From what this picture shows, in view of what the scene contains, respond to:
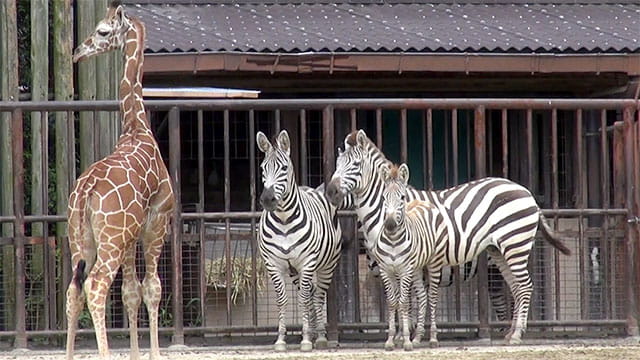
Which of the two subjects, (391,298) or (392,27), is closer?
(391,298)

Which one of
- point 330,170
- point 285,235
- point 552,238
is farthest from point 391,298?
point 552,238

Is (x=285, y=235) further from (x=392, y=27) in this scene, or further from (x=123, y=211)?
(x=392, y=27)

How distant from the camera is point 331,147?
11555mm

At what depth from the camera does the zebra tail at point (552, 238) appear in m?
11.5

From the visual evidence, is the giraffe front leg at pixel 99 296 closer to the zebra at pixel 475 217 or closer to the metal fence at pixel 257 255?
the metal fence at pixel 257 255

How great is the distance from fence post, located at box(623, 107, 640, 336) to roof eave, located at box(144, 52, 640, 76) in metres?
1.31

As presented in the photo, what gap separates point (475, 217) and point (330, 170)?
128 centimetres

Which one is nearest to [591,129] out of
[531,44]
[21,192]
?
[531,44]

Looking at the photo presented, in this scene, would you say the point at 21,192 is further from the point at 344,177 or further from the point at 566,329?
the point at 566,329

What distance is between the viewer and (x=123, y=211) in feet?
31.7

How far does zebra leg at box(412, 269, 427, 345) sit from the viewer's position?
11250mm

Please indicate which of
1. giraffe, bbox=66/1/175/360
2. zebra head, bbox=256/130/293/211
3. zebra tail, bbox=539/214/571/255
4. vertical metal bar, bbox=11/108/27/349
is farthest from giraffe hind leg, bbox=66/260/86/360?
zebra tail, bbox=539/214/571/255

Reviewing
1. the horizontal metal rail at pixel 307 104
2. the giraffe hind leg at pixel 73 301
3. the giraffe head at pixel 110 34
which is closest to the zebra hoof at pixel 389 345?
the horizontal metal rail at pixel 307 104

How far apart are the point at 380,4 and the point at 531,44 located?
7.39ft
